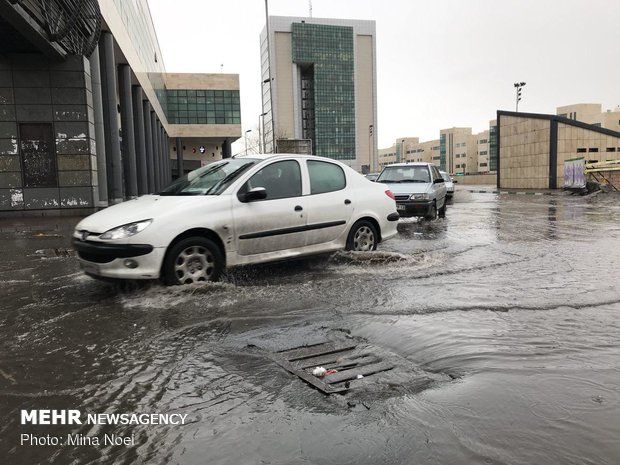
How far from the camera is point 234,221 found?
602 centimetres

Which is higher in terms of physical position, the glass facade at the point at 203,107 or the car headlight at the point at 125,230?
the glass facade at the point at 203,107

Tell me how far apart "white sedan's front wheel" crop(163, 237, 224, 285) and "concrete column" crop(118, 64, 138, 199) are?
21681 mm

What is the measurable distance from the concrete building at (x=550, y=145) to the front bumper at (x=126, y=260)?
36.4m

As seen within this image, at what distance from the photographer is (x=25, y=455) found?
8.12 ft

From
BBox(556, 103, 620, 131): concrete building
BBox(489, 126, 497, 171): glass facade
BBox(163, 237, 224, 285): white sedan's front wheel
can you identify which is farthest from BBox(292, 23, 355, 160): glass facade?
BBox(163, 237, 224, 285): white sedan's front wheel

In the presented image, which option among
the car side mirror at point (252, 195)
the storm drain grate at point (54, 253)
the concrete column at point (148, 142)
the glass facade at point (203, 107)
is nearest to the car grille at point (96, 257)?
the car side mirror at point (252, 195)

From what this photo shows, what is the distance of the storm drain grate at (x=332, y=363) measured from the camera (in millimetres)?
3283

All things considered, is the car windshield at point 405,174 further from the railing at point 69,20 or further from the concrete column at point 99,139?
the railing at point 69,20

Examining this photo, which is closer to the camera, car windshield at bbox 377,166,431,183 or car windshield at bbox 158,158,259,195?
car windshield at bbox 158,158,259,195

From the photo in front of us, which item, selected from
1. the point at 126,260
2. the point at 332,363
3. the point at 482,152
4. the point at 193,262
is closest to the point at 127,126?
the point at 193,262

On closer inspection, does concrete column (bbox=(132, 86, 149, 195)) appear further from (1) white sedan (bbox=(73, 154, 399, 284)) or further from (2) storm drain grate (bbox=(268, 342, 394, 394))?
(2) storm drain grate (bbox=(268, 342, 394, 394))

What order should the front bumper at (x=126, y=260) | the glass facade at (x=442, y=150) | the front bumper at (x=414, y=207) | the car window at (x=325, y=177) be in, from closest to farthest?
the front bumper at (x=126, y=260)
the car window at (x=325, y=177)
the front bumper at (x=414, y=207)
the glass facade at (x=442, y=150)

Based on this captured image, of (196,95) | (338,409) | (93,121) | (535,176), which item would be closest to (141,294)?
(338,409)

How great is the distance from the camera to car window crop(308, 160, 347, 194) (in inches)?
277
